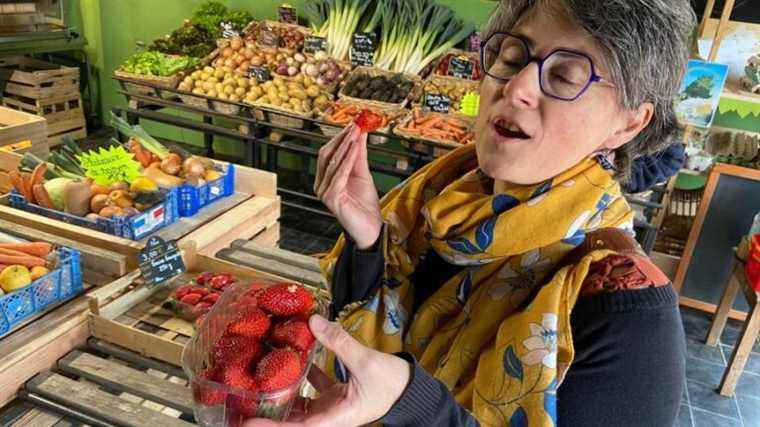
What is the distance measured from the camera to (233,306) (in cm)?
114

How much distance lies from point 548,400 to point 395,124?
308 cm

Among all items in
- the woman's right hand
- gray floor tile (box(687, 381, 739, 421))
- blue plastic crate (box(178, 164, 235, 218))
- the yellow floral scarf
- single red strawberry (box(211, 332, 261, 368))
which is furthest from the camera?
gray floor tile (box(687, 381, 739, 421))

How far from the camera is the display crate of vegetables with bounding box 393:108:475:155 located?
362 cm

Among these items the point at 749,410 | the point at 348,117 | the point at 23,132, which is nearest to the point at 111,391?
the point at 23,132

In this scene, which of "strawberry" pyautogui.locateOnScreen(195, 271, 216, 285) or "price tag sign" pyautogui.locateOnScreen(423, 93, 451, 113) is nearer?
"strawberry" pyautogui.locateOnScreen(195, 271, 216, 285)

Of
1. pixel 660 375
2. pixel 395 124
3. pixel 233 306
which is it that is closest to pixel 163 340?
pixel 233 306

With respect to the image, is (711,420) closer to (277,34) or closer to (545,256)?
(545,256)

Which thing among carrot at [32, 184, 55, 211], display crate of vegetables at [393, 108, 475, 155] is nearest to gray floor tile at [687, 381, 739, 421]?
display crate of vegetables at [393, 108, 475, 155]

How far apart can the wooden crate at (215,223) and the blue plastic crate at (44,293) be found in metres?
0.22

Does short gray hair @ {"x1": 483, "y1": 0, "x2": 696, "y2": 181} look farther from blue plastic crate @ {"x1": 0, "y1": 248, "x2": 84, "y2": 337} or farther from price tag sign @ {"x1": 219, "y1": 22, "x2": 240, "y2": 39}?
price tag sign @ {"x1": 219, "y1": 22, "x2": 240, "y2": 39}

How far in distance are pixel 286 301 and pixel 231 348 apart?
141mm

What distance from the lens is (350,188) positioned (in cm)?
123

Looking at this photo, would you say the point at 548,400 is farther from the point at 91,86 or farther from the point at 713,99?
the point at 91,86

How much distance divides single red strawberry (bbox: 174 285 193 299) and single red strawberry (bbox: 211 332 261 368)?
945 mm
